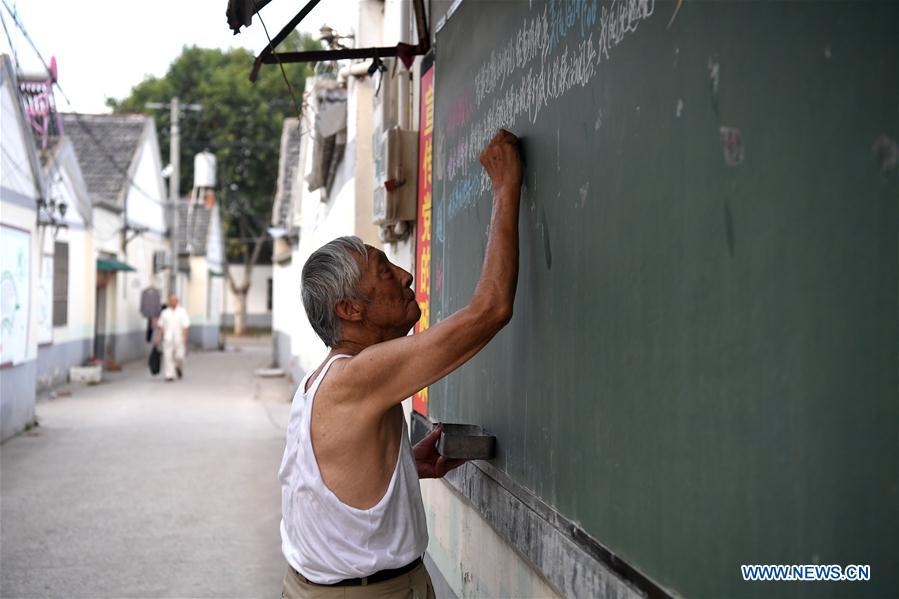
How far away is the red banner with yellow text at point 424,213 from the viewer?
453 centimetres

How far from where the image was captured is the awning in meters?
21.1

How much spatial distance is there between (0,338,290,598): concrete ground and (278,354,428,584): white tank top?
3.64 meters

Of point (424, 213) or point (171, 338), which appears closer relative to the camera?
point (424, 213)

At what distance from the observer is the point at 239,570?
641 cm

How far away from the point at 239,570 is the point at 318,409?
437 cm

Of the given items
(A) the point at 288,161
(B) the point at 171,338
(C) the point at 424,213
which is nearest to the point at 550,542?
(C) the point at 424,213

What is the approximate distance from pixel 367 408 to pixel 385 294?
0.37 m

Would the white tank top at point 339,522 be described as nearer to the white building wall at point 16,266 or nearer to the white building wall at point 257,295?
the white building wall at point 16,266

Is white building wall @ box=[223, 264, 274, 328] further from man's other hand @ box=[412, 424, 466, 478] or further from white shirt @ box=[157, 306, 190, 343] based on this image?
man's other hand @ box=[412, 424, 466, 478]

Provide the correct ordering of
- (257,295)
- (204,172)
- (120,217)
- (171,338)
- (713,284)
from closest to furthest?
(713,284)
(171,338)
(120,217)
(204,172)
(257,295)

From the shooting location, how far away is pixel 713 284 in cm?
168

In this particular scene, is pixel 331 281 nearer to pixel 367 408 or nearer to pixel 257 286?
pixel 367 408

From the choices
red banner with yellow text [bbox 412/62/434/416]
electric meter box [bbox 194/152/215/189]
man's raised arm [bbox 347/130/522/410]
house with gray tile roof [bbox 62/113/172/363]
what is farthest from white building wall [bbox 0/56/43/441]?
electric meter box [bbox 194/152/215/189]

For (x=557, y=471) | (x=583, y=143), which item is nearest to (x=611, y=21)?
(x=583, y=143)
